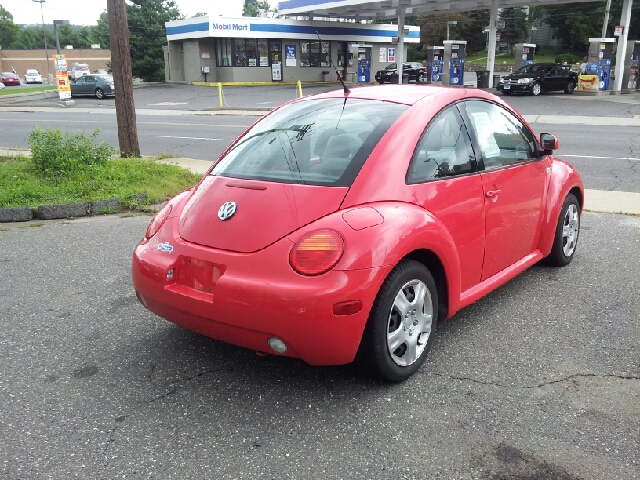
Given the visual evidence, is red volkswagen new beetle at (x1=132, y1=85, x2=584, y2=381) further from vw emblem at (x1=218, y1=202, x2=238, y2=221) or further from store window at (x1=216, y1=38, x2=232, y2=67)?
store window at (x1=216, y1=38, x2=232, y2=67)

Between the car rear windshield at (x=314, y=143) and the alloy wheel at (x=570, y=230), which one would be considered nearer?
the car rear windshield at (x=314, y=143)

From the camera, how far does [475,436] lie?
286 centimetres

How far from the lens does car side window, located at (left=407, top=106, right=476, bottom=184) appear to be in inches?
138

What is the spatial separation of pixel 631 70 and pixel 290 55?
960 inches

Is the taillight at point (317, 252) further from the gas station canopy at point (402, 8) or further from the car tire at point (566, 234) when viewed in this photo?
the gas station canopy at point (402, 8)

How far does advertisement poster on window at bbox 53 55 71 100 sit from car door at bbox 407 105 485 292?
31161mm

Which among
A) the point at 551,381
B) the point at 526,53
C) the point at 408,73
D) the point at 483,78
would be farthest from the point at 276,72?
the point at 551,381

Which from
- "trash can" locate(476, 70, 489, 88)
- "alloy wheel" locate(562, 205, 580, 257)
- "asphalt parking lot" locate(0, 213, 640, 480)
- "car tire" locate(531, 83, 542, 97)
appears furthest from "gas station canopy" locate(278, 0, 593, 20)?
"asphalt parking lot" locate(0, 213, 640, 480)

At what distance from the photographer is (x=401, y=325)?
128 inches

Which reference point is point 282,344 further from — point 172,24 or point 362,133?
point 172,24

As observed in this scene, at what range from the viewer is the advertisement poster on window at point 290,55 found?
45.1 meters

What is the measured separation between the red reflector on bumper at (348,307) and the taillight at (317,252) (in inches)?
7.3

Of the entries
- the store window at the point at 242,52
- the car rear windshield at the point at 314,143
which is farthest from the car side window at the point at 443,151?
the store window at the point at 242,52

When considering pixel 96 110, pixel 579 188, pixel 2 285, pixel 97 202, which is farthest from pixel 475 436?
pixel 96 110
